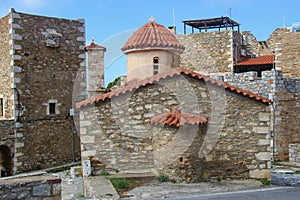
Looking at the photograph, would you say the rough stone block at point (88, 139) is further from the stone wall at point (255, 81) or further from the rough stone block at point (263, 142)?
the stone wall at point (255, 81)

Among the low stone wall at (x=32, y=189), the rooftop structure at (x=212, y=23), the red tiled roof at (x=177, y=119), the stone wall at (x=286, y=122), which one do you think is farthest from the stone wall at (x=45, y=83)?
the rooftop structure at (x=212, y=23)

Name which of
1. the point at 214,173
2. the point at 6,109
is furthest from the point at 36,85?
the point at 214,173

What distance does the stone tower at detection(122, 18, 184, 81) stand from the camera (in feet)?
46.7

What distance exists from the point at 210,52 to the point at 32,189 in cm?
2057

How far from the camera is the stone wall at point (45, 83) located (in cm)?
1496

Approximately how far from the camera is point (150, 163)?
998cm

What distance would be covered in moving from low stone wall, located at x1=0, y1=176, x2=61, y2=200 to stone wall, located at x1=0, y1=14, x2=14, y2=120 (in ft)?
31.9

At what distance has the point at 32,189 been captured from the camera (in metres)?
5.88

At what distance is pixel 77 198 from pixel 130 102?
3.00 metres

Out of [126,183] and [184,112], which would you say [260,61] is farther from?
[126,183]

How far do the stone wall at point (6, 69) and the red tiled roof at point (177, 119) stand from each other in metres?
7.90

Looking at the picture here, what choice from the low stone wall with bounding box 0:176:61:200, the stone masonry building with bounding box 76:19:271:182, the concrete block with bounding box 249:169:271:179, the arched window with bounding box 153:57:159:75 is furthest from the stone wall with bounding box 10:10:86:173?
the low stone wall with bounding box 0:176:61:200

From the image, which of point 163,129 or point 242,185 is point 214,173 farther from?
point 163,129

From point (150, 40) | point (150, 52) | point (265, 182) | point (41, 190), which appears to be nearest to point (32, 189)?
point (41, 190)
